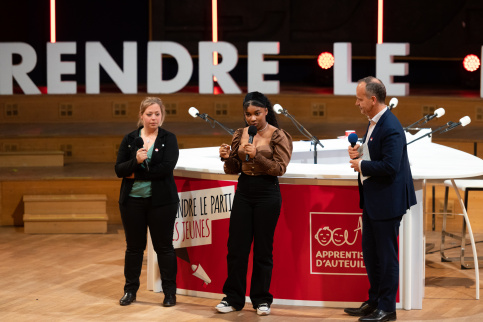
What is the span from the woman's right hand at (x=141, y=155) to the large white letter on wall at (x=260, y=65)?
423 centimetres

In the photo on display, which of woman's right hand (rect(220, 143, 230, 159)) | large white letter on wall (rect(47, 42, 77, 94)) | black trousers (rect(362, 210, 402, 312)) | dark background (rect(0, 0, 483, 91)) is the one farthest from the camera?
dark background (rect(0, 0, 483, 91))

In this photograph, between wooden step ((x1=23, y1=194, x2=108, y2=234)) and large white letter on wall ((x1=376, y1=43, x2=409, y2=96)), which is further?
large white letter on wall ((x1=376, y1=43, x2=409, y2=96))

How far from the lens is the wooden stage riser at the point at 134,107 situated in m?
9.52

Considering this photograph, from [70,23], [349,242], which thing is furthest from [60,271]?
[70,23]

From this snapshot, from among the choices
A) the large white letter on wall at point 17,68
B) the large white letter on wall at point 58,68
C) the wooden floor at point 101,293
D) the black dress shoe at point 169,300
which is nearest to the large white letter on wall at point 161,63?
the large white letter on wall at point 58,68

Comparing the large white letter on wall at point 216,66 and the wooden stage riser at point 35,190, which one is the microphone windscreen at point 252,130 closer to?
the wooden stage riser at point 35,190

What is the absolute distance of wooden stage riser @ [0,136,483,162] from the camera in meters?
8.88

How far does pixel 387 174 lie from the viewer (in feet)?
16.5

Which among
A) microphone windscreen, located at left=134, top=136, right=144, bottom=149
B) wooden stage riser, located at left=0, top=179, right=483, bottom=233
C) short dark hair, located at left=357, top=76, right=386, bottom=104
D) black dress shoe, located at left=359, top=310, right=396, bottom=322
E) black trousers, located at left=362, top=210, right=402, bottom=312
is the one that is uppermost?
short dark hair, located at left=357, top=76, right=386, bottom=104

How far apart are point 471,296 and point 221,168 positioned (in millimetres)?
1876

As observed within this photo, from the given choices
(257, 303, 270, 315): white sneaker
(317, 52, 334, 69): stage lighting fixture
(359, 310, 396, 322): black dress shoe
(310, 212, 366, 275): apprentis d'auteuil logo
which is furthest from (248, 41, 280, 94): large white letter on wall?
(359, 310, 396, 322): black dress shoe

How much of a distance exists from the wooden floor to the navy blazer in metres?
0.76

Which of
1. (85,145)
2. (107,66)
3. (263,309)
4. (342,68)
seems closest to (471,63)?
(342,68)

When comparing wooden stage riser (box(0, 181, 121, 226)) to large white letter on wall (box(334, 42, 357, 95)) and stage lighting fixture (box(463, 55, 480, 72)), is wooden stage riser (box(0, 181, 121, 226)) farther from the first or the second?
stage lighting fixture (box(463, 55, 480, 72))
